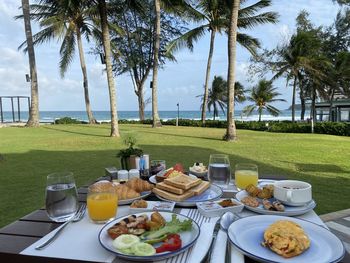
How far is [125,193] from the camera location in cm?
169

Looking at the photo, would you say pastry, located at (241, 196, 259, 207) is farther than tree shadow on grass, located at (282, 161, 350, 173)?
No

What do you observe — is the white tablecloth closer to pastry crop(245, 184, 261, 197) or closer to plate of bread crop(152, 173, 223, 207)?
plate of bread crop(152, 173, 223, 207)

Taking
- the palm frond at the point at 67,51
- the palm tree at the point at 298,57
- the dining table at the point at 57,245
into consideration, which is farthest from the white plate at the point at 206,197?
the palm tree at the point at 298,57

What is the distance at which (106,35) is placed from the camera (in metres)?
11.3

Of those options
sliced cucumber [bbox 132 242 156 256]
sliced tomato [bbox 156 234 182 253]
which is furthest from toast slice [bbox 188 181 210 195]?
sliced cucumber [bbox 132 242 156 256]

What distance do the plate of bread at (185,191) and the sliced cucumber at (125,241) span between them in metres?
0.51

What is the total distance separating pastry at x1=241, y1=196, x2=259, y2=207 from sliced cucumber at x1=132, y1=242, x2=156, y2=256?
68cm

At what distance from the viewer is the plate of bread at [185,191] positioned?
1.67 meters

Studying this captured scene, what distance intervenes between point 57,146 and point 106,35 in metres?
4.78

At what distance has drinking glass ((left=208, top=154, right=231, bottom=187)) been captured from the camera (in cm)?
200

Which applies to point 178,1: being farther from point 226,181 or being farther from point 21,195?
point 226,181

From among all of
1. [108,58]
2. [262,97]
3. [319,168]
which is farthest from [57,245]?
[262,97]

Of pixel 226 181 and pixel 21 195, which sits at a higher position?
pixel 226 181

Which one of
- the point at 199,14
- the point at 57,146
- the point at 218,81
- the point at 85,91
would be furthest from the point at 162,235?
the point at 218,81
